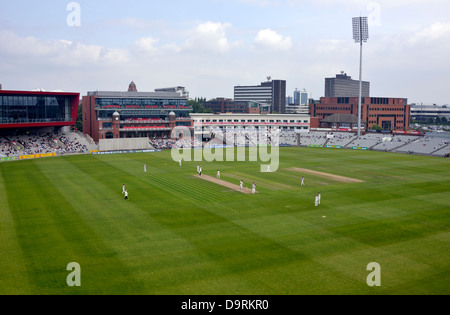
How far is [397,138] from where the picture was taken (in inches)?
3816

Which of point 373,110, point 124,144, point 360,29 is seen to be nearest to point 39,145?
point 124,144

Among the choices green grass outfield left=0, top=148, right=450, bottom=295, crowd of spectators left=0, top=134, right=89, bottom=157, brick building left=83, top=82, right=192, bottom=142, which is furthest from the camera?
brick building left=83, top=82, right=192, bottom=142

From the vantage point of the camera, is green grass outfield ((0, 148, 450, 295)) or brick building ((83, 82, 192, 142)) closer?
green grass outfield ((0, 148, 450, 295))

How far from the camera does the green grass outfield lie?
2011 cm

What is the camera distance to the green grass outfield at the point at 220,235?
20109 millimetres

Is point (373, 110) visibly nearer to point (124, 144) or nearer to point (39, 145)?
point (124, 144)

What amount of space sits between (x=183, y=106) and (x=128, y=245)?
8029 cm

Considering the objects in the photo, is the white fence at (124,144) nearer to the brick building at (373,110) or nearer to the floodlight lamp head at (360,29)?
the floodlight lamp head at (360,29)

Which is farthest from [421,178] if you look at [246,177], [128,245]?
[128,245]

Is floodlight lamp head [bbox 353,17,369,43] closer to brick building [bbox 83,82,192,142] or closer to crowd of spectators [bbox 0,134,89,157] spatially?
brick building [bbox 83,82,192,142]

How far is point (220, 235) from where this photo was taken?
89.8ft

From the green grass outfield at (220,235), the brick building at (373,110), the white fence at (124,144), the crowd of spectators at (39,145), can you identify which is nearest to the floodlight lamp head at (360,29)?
the brick building at (373,110)

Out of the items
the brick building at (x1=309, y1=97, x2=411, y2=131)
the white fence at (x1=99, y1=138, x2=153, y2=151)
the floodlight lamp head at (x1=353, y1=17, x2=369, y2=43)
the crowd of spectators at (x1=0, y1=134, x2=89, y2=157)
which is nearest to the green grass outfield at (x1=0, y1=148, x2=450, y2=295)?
the crowd of spectators at (x1=0, y1=134, x2=89, y2=157)

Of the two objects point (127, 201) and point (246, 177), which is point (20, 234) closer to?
point (127, 201)
